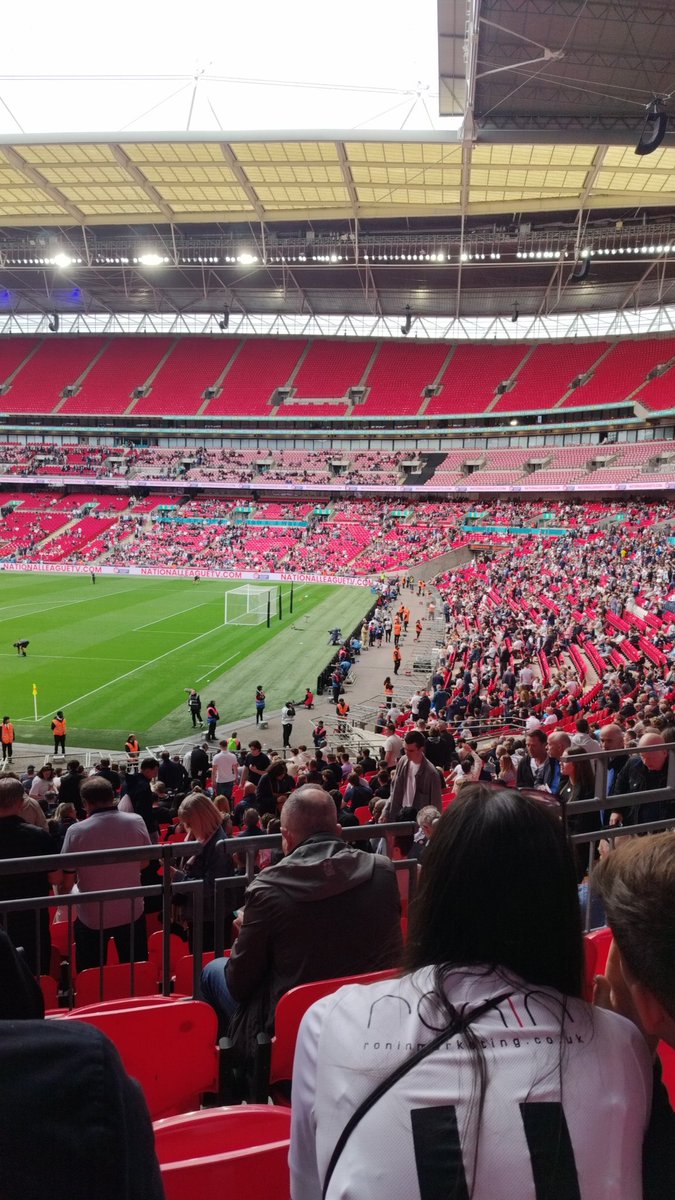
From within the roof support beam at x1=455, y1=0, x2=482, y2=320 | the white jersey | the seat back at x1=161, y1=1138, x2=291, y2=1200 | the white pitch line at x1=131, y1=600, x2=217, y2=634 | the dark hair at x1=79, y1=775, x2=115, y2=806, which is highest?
the roof support beam at x1=455, y1=0, x2=482, y2=320

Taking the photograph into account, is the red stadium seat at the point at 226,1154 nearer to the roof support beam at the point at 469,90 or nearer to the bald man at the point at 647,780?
the bald man at the point at 647,780

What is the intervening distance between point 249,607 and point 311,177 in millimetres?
22876

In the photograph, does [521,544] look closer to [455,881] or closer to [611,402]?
[611,402]

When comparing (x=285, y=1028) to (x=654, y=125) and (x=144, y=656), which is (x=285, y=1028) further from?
(x=654, y=125)

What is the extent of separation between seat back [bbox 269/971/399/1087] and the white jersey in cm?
137

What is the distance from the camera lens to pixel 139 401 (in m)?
73.6

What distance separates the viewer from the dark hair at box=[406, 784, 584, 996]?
1.47 metres

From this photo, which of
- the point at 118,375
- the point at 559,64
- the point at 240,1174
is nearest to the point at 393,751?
the point at 240,1174

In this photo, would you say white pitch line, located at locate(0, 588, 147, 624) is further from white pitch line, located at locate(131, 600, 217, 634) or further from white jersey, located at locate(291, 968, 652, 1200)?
white jersey, located at locate(291, 968, 652, 1200)

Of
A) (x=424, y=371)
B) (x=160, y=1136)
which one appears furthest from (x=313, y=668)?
(x=424, y=371)

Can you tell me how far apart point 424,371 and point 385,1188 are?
74.5 meters

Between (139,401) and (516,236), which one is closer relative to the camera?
(516,236)

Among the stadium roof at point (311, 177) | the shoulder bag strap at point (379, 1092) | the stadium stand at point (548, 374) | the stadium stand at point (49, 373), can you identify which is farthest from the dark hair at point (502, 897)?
A: the stadium stand at point (49, 373)

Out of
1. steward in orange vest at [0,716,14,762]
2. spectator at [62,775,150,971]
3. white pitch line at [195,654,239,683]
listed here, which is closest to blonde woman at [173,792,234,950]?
spectator at [62,775,150,971]
